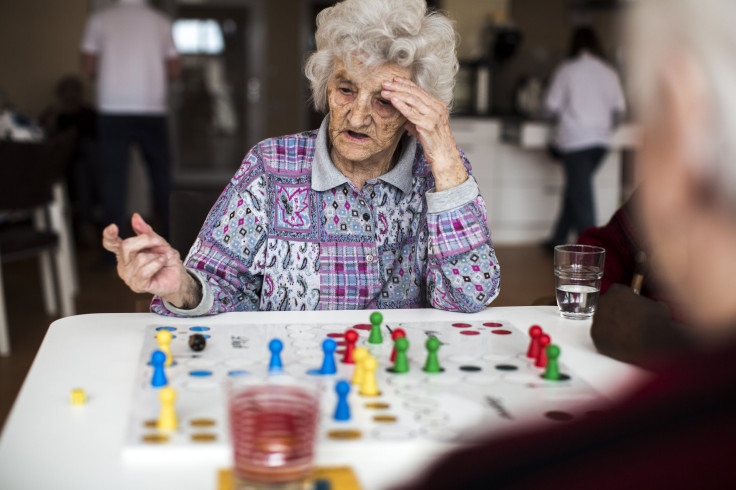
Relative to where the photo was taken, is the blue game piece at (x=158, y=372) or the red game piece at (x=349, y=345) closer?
the blue game piece at (x=158, y=372)

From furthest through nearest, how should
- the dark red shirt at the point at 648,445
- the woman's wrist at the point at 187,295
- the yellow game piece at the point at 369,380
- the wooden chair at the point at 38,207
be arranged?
the wooden chair at the point at 38,207 < the woman's wrist at the point at 187,295 < the yellow game piece at the point at 369,380 < the dark red shirt at the point at 648,445

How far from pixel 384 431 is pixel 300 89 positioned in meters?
9.02

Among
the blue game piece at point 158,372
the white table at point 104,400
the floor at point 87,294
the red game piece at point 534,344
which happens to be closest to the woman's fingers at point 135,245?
the white table at point 104,400

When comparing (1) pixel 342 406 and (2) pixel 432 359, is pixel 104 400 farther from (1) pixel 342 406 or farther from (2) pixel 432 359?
(2) pixel 432 359

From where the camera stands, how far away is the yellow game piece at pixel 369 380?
1034mm

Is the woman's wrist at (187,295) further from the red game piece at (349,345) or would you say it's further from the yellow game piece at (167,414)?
the yellow game piece at (167,414)

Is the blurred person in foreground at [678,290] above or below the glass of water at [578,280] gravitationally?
above

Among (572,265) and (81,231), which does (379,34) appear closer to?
(572,265)

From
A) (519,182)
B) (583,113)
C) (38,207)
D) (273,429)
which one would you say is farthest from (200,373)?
(519,182)

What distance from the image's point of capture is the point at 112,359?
118 centimetres

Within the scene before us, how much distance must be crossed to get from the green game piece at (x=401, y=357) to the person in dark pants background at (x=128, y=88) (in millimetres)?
3985

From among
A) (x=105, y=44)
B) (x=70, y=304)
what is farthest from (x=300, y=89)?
(x=70, y=304)

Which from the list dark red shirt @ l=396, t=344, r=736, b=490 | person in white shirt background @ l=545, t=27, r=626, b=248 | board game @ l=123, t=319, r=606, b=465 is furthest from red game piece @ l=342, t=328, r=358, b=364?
person in white shirt background @ l=545, t=27, r=626, b=248

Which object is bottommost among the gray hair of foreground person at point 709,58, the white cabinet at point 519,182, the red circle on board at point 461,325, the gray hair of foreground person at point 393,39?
the white cabinet at point 519,182
